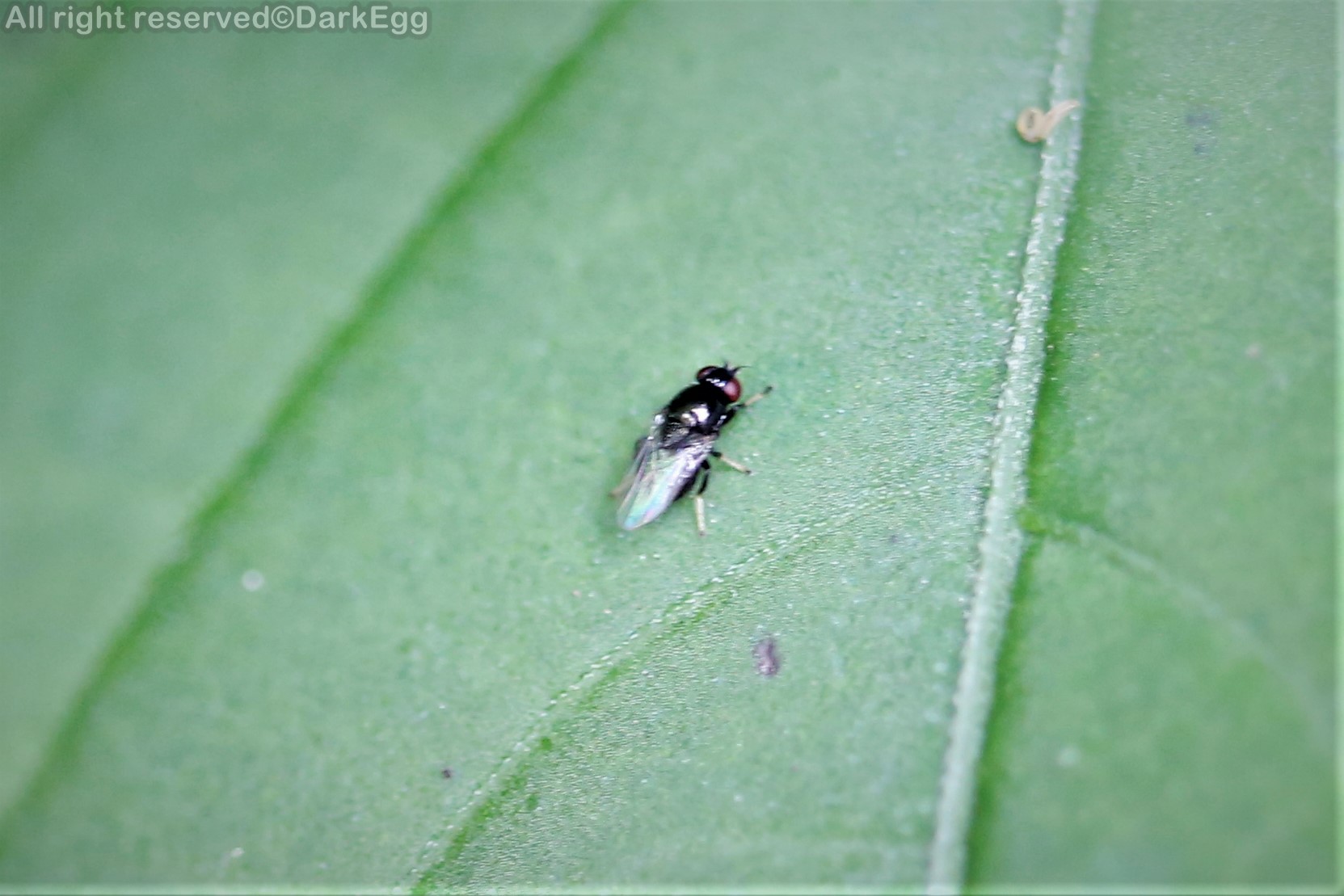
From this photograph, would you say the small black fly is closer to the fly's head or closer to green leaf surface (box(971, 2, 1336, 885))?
the fly's head

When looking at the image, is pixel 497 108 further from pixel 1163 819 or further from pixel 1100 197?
pixel 1163 819

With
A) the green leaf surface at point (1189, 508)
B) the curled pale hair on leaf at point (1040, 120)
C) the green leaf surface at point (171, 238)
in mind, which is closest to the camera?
the green leaf surface at point (1189, 508)

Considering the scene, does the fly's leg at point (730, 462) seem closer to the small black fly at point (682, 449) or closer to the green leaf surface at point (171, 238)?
the small black fly at point (682, 449)

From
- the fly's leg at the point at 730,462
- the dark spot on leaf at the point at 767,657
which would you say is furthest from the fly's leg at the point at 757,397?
the dark spot on leaf at the point at 767,657

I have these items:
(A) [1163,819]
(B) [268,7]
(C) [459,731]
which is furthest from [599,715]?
(B) [268,7]

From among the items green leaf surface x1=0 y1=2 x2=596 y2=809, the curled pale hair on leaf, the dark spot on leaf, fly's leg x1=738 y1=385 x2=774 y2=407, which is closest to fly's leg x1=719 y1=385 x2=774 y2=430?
fly's leg x1=738 y1=385 x2=774 y2=407


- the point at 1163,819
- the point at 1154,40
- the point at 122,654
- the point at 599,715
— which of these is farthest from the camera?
the point at 122,654

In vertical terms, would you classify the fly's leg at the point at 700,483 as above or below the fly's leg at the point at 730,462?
below
